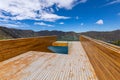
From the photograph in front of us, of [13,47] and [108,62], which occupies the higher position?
[108,62]

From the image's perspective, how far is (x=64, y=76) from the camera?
5.85ft

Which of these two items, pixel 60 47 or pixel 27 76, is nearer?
pixel 27 76

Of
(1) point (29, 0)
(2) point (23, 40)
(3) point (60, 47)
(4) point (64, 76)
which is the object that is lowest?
(3) point (60, 47)

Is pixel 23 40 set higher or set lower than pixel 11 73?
higher

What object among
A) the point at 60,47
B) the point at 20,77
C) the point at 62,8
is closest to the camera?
the point at 20,77

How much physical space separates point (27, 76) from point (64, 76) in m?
0.66

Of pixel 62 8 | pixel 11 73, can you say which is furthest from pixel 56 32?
pixel 11 73

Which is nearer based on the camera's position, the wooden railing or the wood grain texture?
Answer: the wood grain texture

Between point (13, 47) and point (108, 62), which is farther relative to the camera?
point (13, 47)

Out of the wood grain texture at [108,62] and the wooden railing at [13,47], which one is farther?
the wooden railing at [13,47]

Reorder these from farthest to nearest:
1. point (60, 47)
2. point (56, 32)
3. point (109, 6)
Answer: point (56, 32)
point (109, 6)
point (60, 47)

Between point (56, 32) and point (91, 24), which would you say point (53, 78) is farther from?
point (91, 24)

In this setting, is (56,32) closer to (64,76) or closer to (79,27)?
(79,27)

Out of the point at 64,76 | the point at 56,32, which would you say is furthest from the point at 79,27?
the point at 64,76
